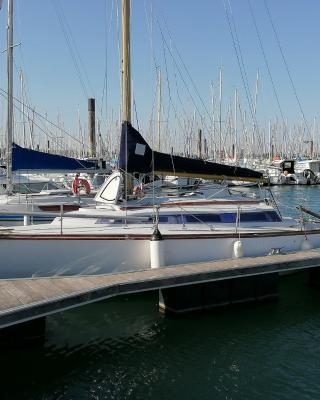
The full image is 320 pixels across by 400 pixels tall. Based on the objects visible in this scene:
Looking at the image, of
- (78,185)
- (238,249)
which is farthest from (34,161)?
(238,249)

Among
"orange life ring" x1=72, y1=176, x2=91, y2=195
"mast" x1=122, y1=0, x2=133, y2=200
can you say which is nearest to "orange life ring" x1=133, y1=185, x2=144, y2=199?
"mast" x1=122, y1=0, x2=133, y2=200

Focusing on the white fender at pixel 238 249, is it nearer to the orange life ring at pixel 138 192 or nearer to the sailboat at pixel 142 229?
the sailboat at pixel 142 229

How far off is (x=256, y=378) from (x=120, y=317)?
375 cm

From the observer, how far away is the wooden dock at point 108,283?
353 inches

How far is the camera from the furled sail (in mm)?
13406

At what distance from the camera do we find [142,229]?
12406 mm

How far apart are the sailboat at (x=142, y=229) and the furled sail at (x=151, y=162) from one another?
0.03 metres

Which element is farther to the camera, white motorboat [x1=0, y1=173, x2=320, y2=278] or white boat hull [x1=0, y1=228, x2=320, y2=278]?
white motorboat [x1=0, y1=173, x2=320, y2=278]

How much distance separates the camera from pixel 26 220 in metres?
14.5

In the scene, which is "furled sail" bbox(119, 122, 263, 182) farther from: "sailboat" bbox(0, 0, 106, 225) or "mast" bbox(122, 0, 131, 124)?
"sailboat" bbox(0, 0, 106, 225)

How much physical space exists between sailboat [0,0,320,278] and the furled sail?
25mm

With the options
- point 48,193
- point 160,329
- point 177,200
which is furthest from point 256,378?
point 48,193

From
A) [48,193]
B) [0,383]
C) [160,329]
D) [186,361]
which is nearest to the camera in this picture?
[0,383]

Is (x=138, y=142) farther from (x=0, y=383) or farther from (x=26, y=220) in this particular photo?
(x=0, y=383)
